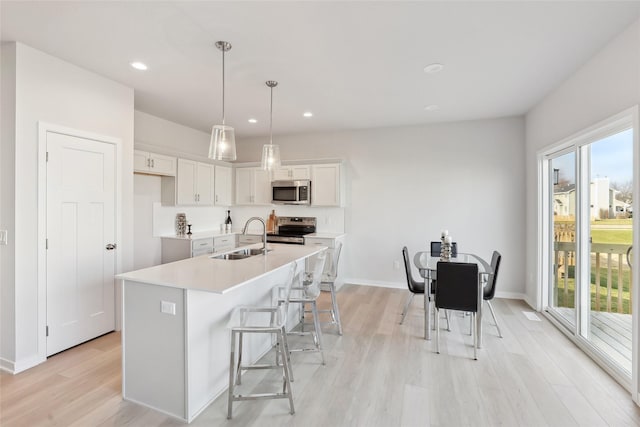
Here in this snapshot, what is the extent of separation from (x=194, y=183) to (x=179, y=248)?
3.56 ft

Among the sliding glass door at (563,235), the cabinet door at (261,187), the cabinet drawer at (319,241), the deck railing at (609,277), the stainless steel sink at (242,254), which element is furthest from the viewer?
the cabinet door at (261,187)

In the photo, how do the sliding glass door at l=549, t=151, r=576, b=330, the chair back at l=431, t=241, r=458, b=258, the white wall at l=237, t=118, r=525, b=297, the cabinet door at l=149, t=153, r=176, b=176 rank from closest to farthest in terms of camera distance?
the sliding glass door at l=549, t=151, r=576, b=330, the chair back at l=431, t=241, r=458, b=258, the cabinet door at l=149, t=153, r=176, b=176, the white wall at l=237, t=118, r=525, b=297

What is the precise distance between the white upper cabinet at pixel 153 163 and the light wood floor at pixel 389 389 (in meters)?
2.04

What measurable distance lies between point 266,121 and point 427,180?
2.78 m

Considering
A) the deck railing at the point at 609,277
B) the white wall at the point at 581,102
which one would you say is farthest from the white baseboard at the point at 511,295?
the deck railing at the point at 609,277

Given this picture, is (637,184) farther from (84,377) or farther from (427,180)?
(84,377)

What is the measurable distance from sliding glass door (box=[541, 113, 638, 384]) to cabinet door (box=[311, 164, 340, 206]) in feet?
9.66

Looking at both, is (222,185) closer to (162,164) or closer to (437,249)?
(162,164)

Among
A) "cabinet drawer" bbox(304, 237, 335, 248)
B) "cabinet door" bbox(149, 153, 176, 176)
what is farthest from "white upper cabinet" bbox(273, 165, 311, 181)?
"cabinet door" bbox(149, 153, 176, 176)

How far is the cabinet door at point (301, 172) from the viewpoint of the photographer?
204 inches

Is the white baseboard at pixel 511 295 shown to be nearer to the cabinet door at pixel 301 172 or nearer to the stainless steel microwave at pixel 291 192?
the stainless steel microwave at pixel 291 192

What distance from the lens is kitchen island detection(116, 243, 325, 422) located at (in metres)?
1.90

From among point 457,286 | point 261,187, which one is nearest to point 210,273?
point 457,286

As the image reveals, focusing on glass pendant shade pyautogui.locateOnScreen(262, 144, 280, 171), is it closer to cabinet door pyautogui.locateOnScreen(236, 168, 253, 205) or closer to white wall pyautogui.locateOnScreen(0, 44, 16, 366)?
white wall pyautogui.locateOnScreen(0, 44, 16, 366)
